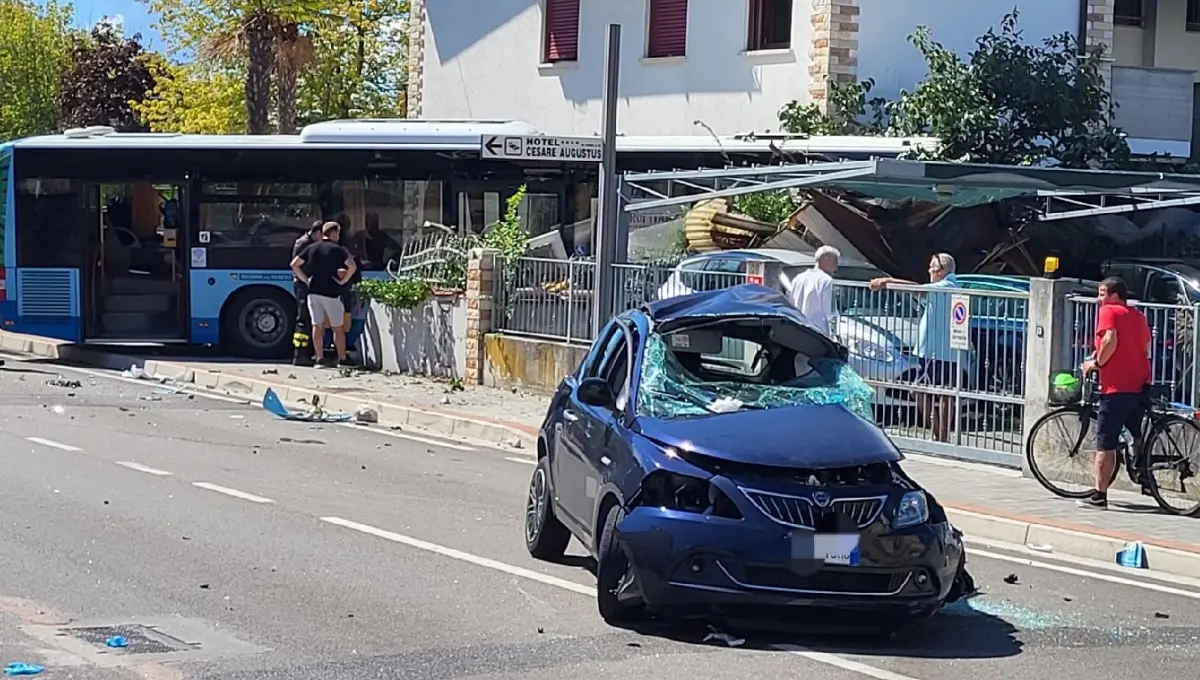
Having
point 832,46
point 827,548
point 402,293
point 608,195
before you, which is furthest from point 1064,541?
point 832,46

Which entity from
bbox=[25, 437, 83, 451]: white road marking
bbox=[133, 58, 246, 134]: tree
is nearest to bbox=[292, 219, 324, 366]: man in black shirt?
bbox=[25, 437, 83, 451]: white road marking

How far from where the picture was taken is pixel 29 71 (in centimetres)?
6381

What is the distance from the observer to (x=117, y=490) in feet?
41.8

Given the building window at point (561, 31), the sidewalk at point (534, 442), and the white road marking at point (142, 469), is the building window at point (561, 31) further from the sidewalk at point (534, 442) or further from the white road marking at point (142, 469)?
the white road marking at point (142, 469)

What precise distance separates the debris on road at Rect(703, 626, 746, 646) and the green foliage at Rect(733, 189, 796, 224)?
46.4 ft

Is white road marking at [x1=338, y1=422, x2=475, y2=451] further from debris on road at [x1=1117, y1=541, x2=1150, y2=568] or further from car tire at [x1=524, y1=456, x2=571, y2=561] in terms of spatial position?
debris on road at [x1=1117, y1=541, x2=1150, y2=568]

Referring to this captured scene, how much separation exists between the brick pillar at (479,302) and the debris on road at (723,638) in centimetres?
1327

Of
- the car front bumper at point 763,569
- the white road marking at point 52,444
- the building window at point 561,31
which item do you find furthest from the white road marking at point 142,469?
the building window at point 561,31

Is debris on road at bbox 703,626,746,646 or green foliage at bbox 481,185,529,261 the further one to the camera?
green foliage at bbox 481,185,529,261

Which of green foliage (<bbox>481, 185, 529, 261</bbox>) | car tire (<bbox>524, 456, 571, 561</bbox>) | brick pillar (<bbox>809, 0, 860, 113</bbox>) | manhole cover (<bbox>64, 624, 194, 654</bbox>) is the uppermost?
brick pillar (<bbox>809, 0, 860, 113</bbox>)

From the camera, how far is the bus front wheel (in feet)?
81.1

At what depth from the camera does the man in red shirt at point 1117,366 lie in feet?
42.3

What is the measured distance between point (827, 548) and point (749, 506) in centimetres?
42

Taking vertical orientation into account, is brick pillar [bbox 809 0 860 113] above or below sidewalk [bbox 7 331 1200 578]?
above
